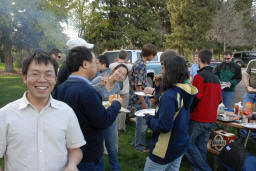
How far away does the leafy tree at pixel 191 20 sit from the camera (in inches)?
1226

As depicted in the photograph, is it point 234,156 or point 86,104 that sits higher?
point 86,104

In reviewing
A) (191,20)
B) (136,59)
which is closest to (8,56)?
(136,59)

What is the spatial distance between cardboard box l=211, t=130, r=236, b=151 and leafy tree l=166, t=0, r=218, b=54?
29.3m

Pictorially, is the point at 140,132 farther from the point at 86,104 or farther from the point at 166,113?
the point at 86,104

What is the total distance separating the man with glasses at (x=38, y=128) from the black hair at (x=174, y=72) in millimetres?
1087

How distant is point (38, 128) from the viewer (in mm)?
1383

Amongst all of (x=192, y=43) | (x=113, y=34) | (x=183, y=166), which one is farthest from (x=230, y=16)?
(x=183, y=166)

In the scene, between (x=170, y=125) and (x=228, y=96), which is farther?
(x=228, y=96)

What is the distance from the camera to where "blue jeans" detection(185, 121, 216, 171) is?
3113 mm

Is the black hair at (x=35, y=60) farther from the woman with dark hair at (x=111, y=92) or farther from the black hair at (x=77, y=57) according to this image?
the woman with dark hair at (x=111, y=92)

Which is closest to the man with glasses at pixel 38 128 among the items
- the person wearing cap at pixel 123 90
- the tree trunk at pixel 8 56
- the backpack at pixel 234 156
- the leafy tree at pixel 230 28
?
the backpack at pixel 234 156

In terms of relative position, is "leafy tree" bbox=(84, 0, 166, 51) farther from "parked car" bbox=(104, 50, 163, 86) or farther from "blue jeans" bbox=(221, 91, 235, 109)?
"blue jeans" bbox=(221, 91, 235, 109)

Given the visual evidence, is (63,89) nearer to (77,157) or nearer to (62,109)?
(62,109)

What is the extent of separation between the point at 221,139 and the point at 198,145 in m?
0.59
